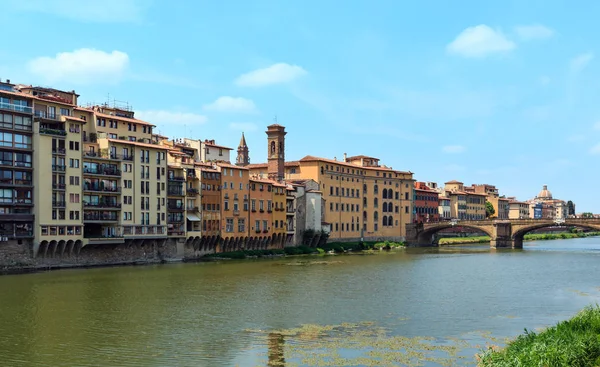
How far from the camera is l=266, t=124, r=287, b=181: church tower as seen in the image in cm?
11356

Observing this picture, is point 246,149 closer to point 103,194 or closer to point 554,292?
point 103,194

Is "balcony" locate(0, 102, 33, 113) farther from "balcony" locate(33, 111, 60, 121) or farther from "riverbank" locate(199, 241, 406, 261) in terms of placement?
"riverbank" locate(199, 241, 406, 261)

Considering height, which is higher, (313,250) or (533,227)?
(533,227)

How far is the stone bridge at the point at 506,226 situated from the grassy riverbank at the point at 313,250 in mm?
7606

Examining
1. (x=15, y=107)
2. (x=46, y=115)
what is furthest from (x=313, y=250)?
(x=15, y=107)

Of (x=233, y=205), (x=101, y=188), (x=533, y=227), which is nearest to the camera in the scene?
(x=101, y=188)

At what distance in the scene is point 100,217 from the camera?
7294cm

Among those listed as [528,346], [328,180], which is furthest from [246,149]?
[528,346]

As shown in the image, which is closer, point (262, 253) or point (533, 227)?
point (262, 253)

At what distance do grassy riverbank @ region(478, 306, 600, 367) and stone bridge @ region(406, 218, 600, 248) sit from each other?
86007mm

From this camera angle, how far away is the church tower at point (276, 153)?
113562mm

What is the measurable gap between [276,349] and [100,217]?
1864 inches

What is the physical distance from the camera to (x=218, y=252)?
87.6m

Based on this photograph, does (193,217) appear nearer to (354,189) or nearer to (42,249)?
(42,249)
